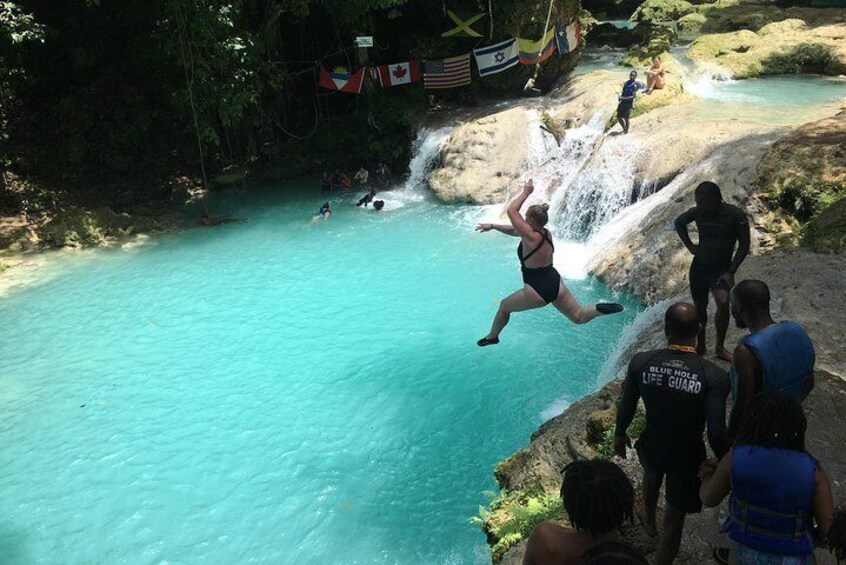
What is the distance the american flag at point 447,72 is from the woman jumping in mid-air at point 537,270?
1369 centimetres

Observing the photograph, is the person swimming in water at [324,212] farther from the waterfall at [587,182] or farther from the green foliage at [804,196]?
the green foliage at [804,196]

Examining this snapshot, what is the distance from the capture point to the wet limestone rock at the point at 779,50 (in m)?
18.6

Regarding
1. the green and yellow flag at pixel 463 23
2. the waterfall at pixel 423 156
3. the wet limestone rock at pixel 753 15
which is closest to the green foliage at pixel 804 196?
the waterfall at pixel 423 156

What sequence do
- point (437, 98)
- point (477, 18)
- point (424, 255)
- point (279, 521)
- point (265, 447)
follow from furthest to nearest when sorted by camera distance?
point (437, 98), point (477, 18), point (424, 255), point (265, 447), point (279, 521)

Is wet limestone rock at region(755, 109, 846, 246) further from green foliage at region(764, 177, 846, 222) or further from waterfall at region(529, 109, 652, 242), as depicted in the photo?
waterfall at region(529, 109, 652, 242)

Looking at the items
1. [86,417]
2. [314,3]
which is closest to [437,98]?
[314,3]

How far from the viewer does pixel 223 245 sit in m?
15.0

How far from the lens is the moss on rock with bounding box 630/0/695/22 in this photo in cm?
2991

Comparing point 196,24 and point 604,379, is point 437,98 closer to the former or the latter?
point 196,24

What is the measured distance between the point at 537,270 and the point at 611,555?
4334 millimetres

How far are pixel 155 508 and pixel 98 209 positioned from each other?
11662 millimetres

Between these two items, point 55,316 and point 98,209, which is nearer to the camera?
point 55,316

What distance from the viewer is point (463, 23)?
18500 millimetres

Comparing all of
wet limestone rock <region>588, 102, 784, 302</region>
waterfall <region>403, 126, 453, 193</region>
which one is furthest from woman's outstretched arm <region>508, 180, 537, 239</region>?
waterfall <region>403, 126, 453, 193</region>
